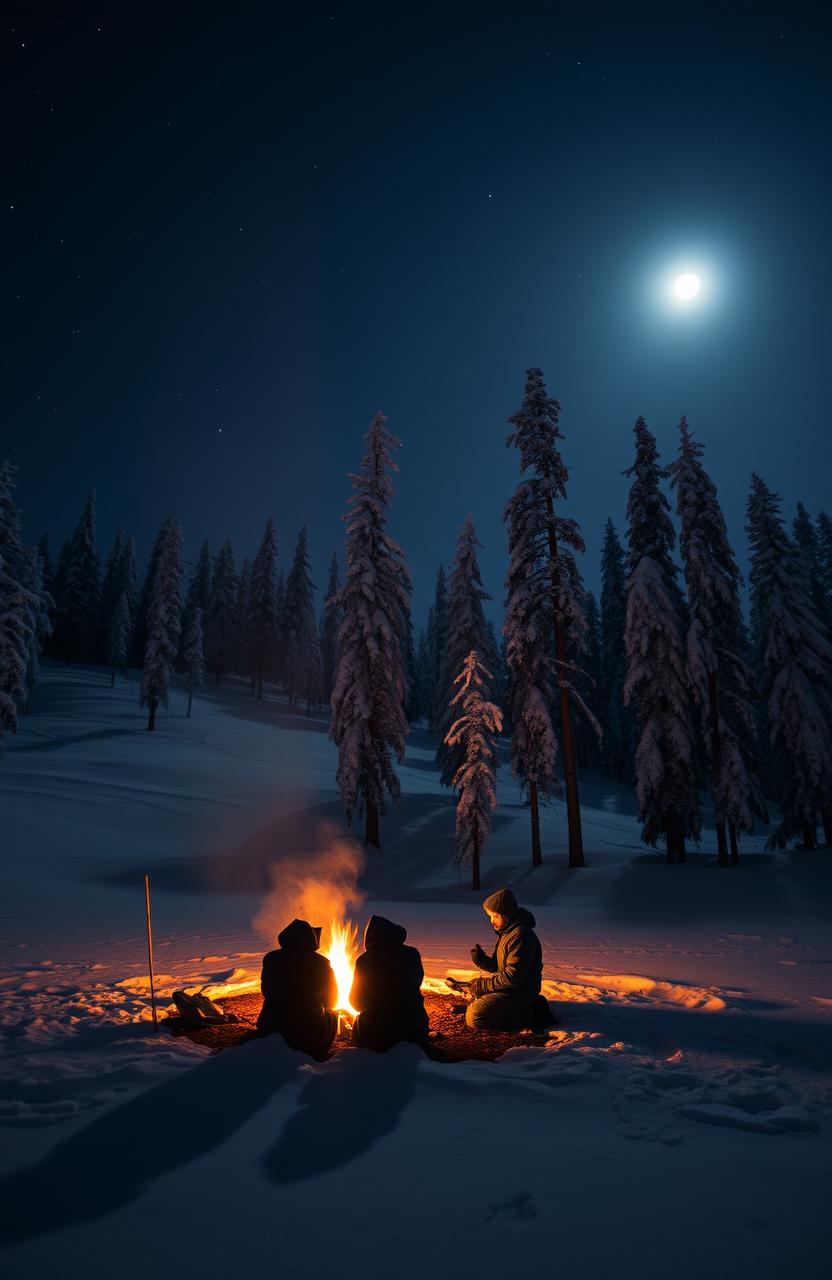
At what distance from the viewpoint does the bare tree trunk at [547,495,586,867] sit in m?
20.5

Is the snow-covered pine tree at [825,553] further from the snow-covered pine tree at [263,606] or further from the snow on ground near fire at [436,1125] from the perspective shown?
the snow-covered pine tree at [263,606]

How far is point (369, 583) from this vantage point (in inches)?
987

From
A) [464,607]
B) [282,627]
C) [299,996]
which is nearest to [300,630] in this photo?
[282,627]

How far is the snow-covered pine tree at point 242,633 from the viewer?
70500 mm

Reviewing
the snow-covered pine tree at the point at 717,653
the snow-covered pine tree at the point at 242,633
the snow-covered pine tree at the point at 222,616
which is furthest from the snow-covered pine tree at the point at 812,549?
the snow-covered pine tree at the point at 222,616

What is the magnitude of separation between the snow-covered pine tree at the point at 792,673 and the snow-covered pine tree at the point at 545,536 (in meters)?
7.84

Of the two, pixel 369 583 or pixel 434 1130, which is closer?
pixel 434 1130

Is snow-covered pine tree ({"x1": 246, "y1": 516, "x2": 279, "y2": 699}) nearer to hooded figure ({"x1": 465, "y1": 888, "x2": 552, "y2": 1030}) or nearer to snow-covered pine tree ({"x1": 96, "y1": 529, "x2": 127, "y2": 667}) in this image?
snow-covered pine tree ({"x1": 96, "y1": 529, "x2": 127, "y2": 667})

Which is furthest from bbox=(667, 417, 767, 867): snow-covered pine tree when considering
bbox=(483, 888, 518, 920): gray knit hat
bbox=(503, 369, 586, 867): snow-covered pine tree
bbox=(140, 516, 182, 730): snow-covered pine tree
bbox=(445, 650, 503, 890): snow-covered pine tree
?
bbox=(140, 516, 182, 730): snow-covered pine tree

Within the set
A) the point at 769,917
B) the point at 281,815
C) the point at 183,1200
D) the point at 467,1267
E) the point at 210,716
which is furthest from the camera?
the point at 210,716

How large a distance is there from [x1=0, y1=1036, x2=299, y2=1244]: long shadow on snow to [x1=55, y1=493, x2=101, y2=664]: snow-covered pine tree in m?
74.1

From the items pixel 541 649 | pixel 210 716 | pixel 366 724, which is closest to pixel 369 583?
pixel 366 724

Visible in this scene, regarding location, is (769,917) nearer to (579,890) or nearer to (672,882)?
(672,882)

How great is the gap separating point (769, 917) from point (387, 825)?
58.0 ft
